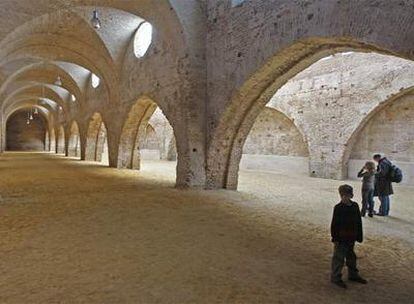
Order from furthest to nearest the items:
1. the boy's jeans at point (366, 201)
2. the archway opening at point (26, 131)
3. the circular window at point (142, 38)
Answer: the archway opening at point (26, 131) < the circular window at point (142, 38) < the boy's jeans at point (366, 201)

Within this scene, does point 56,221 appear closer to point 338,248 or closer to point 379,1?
point 338,248

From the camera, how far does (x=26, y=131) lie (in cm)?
4188

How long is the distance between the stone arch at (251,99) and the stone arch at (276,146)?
6.76 meters

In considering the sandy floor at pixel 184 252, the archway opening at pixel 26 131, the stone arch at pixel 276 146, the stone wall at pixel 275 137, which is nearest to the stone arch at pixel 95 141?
the stone arch at pixel 276 146

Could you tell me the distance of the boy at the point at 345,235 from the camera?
310cm

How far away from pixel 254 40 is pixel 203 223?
426 cm

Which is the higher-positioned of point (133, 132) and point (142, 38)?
point (142, 38)

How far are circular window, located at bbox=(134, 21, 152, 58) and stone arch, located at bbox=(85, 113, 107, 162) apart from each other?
331 inches

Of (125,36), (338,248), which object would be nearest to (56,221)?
(338,248)

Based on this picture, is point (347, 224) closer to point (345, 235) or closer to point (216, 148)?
point (345, 235)

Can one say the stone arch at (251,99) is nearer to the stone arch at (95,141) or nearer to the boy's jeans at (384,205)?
the boy's jeans at (384,205)

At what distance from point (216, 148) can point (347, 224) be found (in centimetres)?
597

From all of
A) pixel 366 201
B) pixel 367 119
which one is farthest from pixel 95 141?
pixel 366 201

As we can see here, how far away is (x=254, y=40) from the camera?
7336 mm
